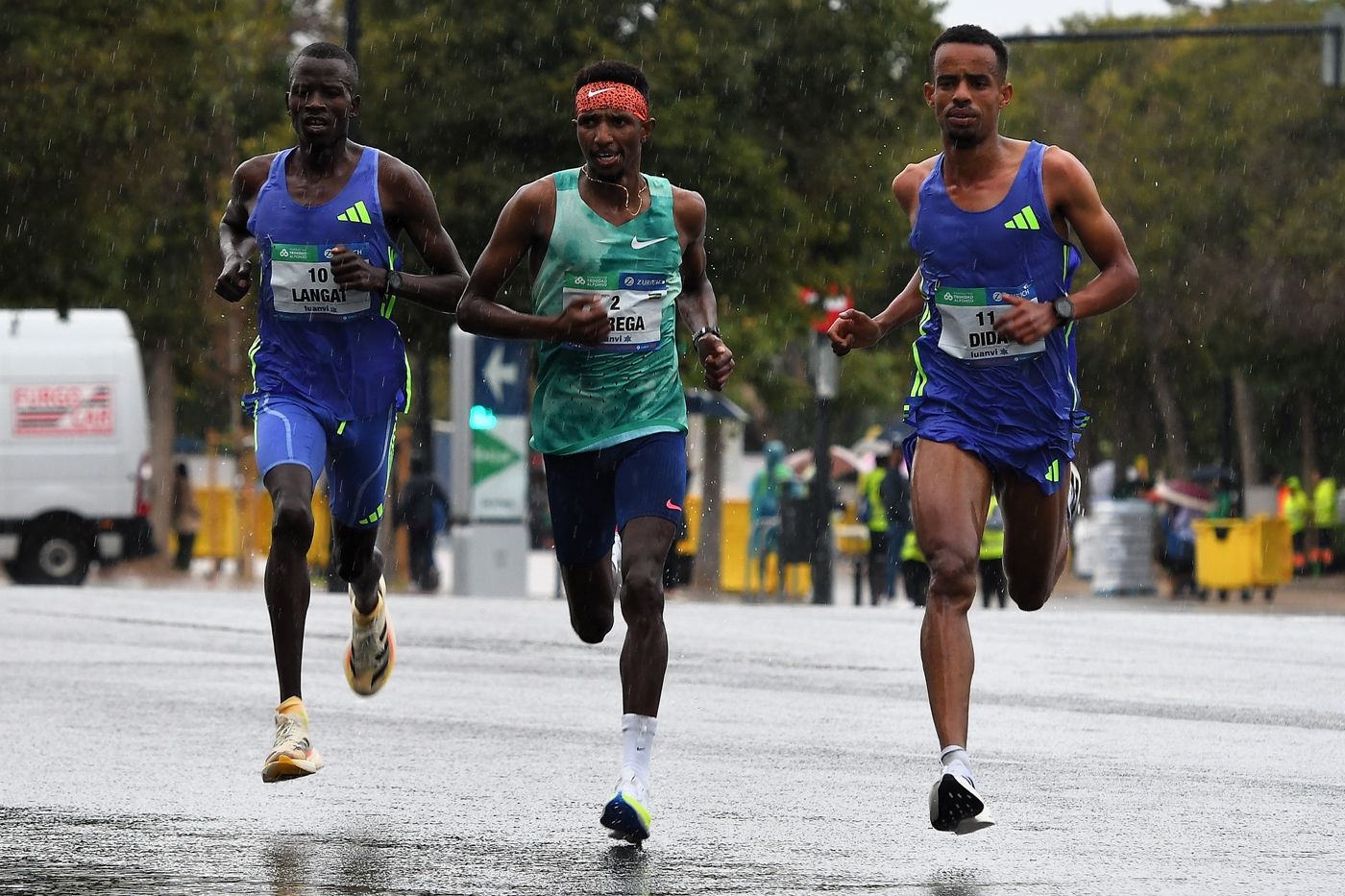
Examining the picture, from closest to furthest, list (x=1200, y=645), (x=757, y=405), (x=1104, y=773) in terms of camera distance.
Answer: (x=1104, y=773) < (x=1200, y=645) < (x=757, y=405)

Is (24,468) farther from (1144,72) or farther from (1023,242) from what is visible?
(1144,72)

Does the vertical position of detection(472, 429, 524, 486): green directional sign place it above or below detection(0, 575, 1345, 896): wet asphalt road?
above

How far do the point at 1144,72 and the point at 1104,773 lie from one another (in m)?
47.6

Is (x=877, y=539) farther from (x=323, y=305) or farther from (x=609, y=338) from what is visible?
(x=609, y=338)

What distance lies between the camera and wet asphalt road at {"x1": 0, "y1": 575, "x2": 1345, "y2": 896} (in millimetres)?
6059

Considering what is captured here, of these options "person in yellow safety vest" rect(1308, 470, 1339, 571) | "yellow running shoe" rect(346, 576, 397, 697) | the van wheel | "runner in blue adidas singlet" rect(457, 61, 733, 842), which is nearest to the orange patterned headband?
"runner in blue adidas singlet" rect(457, 61, 733, 842)

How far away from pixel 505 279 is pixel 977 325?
1293 millimetres

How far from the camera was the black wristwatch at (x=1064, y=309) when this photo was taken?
7012mm

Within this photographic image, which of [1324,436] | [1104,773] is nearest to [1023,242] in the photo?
[1104,773]

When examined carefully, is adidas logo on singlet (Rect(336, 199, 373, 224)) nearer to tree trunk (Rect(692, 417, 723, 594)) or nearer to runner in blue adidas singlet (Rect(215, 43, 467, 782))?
runner in blue adidas singlet (Rect(215, 43, 467, 782))

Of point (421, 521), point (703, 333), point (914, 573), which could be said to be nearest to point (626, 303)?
point (703, 333)

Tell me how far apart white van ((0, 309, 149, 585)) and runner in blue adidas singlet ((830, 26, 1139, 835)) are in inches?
811

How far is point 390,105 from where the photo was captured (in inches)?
1078

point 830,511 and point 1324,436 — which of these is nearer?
point 830,511
